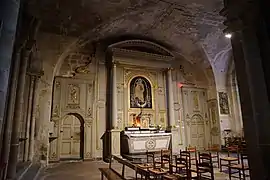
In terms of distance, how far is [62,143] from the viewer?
8.57 meters

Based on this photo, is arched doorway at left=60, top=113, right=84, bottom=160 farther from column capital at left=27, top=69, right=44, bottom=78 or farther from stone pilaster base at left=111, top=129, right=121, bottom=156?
column capital at left=27, top=69, right=44, bottom=78

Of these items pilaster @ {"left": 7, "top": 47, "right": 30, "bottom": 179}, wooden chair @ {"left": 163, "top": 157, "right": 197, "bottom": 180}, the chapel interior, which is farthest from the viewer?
the chapel interior

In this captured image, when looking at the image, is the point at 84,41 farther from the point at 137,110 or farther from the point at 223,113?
the point at 223,113

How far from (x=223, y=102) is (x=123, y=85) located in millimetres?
5590

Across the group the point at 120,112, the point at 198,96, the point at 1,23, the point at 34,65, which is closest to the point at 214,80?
the point at 198,96

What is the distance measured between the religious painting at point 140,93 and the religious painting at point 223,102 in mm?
3905

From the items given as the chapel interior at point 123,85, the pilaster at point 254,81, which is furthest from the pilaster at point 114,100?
the pilaster at point 254,81

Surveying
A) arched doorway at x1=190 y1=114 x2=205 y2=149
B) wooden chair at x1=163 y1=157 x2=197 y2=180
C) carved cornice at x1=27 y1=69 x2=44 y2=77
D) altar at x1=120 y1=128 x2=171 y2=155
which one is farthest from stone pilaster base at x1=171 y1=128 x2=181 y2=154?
carved cornice at x1=27 y1=69 x2=44 y2=77

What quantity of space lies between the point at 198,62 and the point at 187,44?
5.07 feet

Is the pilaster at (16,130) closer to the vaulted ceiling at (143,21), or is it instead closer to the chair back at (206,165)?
the vaulted ceiling at (143,21)

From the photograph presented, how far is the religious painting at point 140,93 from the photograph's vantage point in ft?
32.8

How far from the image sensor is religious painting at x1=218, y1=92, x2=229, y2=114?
35.5 ft

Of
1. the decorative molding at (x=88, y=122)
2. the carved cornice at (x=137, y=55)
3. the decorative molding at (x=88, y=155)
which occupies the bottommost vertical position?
the decorative molding at (x=88, y=155)

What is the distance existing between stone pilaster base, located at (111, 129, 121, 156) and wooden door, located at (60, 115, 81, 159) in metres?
1.55
